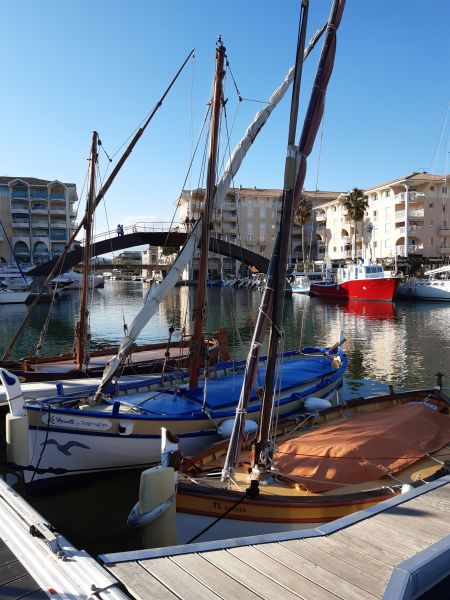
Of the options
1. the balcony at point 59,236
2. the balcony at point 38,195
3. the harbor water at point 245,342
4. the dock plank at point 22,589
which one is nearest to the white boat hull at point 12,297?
the harbor water at point 245,342

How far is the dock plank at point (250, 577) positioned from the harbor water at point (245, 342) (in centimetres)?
525

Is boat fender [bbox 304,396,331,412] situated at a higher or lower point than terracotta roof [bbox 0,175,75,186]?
lower

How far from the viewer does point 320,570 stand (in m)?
4.57

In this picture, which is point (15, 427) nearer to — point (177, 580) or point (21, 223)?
point (177, 580)

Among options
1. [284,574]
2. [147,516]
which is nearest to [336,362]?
[147,516]

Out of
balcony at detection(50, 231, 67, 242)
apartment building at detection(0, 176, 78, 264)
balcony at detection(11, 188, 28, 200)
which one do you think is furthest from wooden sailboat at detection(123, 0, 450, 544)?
balcony at detection(11, 188, 28, 200)

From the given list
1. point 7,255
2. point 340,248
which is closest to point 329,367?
point 340,248

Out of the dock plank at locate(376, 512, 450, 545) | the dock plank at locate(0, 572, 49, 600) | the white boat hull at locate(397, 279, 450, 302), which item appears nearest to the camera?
the dock plank at locate(0, 572, 49, 600)

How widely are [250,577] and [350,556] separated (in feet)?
3.84

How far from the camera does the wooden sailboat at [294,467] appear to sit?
7.35 metres

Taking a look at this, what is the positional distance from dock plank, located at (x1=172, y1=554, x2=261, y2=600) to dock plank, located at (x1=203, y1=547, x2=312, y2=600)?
0.05m

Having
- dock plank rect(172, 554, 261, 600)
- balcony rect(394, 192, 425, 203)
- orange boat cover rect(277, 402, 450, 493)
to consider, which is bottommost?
orange boat cover rect(277, 402, 450, 493)

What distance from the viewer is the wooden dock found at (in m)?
4.16

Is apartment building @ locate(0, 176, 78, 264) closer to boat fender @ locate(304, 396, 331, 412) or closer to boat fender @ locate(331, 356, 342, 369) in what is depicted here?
A: boat fender @ locate(331, 356, 342, 369)
